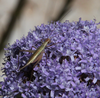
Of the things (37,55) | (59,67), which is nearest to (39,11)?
(37,55)

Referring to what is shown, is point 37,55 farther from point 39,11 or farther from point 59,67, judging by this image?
point 39,11

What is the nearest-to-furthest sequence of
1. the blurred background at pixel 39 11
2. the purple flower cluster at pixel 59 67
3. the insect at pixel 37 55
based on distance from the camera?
the purple flower cluster at pixel 59 67, the insect at pixel 37 55, the blurred background at pixel 39 11

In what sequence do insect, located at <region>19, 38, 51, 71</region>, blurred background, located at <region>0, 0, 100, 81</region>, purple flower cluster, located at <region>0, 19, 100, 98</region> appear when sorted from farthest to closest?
blurred background, located at <region>0, 0, 100, 81</region> → insect, located at <region>19, 38, 51, 71</region> → purple flower cluster, located at <region>0, 19, 100, 98</region>

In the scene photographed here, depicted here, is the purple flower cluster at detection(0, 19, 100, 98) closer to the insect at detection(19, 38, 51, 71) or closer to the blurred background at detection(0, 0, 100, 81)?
the insect at detection(19, 38, 51, 71)

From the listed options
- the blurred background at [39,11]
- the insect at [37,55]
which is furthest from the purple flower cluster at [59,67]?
the blurred background at [39,11]

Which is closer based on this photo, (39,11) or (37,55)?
(37,55)

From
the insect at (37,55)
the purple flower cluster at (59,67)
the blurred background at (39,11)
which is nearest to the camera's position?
the purple flower cluster at (59,67)

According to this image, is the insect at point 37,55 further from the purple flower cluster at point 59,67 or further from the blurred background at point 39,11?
the blurred background at point 39,11

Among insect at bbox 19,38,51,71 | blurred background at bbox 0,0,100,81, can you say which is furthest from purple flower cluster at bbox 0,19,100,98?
blurred background at bbox 0,0,100,81
